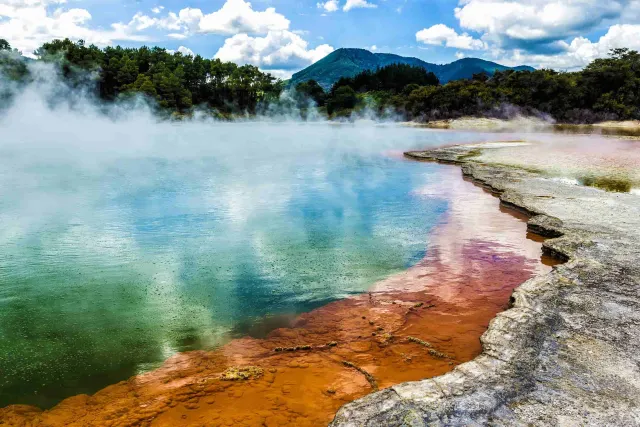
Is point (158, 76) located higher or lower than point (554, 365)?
higher

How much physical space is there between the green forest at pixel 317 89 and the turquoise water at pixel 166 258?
4714cm

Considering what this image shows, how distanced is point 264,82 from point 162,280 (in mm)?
77184

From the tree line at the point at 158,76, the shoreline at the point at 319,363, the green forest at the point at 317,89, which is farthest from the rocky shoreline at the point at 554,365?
the tree line at the point at 158,76

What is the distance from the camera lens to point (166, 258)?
7.71 metres

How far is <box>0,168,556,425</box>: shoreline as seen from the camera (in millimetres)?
3912

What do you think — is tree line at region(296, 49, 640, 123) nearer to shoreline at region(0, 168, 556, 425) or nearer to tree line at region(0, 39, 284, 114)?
tree line at region(0, 39, 284, 114)

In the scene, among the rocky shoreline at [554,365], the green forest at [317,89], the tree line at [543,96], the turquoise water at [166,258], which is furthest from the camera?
the green forest at [317,89]

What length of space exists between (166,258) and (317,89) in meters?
85.8

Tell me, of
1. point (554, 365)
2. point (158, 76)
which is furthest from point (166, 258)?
point (158, 76)

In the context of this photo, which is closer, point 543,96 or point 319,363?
point 319,363

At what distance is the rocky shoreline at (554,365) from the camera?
11.0ft

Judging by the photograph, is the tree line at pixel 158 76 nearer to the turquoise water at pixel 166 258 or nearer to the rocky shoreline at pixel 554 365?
the turquoise water at pixel 166 258

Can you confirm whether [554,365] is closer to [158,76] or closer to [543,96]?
[543,96]

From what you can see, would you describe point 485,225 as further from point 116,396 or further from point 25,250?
point 25,250
